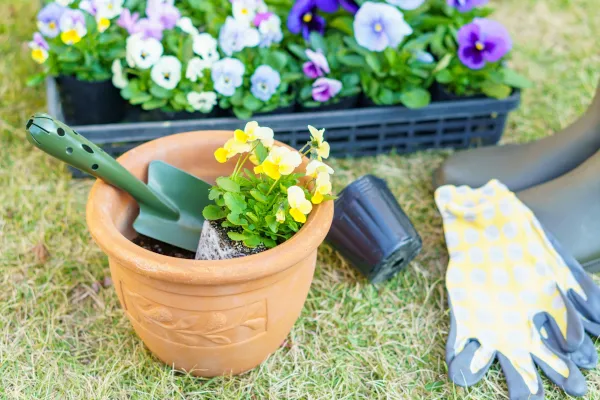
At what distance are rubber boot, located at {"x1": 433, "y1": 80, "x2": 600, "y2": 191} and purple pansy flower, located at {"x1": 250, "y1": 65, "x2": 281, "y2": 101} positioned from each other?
0.46m

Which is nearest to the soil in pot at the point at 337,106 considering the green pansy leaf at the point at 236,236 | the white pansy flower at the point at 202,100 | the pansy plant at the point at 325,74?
the pansy plant at the point at 325,74

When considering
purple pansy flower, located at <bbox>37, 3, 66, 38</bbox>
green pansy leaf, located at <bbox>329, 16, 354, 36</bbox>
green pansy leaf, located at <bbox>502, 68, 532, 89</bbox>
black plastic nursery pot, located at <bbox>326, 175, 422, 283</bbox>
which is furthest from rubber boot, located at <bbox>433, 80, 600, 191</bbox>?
purple pansy flower, located at <bbox>37, 3, 66, 38</bbox>

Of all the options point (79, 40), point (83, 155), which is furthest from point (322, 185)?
point (79, 40)

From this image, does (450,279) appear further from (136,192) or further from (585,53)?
(585,53)

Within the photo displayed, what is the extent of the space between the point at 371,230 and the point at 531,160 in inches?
19.1

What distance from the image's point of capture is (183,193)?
1202 millimetres

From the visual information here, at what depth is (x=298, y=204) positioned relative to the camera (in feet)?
3.25

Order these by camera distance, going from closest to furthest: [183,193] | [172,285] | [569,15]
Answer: [172,285] < [183,193] < [569,15]

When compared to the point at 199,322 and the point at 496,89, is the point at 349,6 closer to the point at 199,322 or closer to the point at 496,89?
the point at 496,89

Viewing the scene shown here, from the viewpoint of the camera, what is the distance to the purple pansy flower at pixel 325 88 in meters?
1.57

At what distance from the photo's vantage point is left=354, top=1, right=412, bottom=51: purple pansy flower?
5.02 ft

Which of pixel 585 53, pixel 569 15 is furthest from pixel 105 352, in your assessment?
pixel 569 15

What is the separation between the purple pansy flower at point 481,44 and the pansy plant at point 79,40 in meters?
0.83

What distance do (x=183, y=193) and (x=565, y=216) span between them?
31.7 inches
